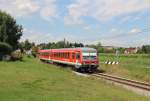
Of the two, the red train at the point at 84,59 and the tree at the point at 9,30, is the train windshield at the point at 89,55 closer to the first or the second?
the red train at the point at 84,59

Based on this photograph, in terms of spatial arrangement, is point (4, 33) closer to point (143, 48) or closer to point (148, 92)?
point (148, 92)

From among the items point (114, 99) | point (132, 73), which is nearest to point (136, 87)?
point (114, 99)

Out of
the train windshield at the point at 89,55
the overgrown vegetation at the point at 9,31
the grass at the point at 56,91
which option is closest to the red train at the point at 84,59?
the train windshield at the point at 89,55

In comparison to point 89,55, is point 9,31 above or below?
above

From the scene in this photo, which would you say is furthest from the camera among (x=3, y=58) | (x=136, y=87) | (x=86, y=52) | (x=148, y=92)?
(x=3, y=58)

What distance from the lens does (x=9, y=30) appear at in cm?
8175

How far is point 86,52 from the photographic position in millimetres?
40344

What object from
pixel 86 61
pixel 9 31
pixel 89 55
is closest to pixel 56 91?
pixel 86 61

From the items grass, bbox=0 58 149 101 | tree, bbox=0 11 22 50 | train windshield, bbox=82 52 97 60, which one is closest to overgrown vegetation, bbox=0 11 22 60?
tree, bbox=0 11 22 50

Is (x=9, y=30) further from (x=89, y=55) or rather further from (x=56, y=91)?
(x=56, y=91)

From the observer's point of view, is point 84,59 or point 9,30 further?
point 9,30

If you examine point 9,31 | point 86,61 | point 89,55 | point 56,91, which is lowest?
point 56,91

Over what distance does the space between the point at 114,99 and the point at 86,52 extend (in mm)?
24480

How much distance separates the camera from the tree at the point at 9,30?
260ft
